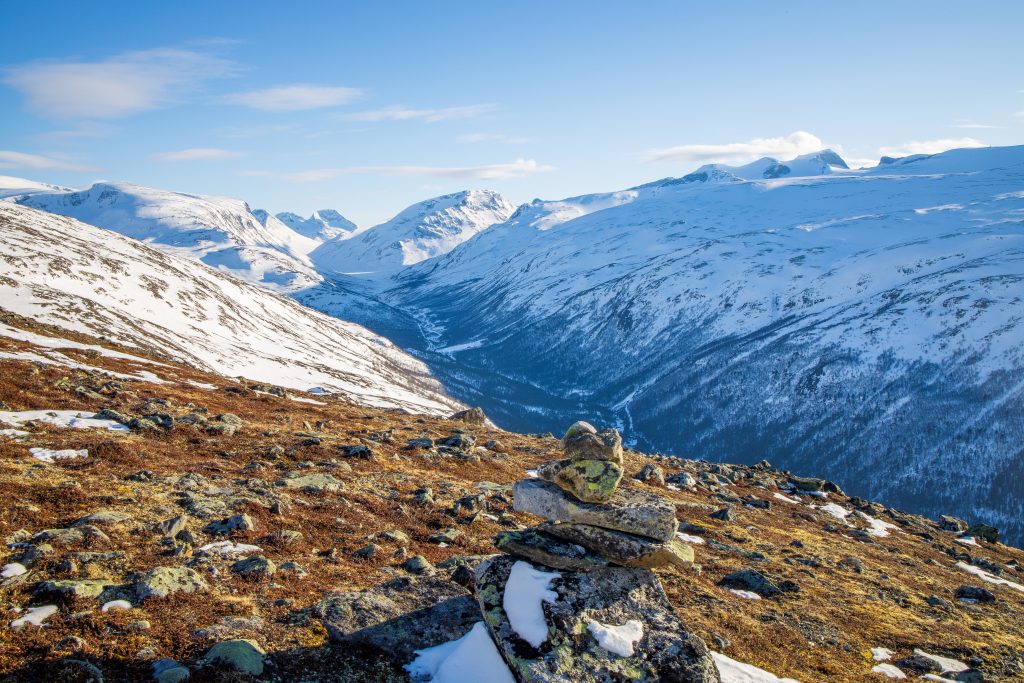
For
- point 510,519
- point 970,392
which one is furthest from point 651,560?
point 970,392

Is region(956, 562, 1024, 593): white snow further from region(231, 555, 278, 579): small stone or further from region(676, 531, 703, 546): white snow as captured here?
region(231, 555, 278, 579): small stone

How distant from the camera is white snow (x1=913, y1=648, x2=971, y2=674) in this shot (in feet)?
63.2

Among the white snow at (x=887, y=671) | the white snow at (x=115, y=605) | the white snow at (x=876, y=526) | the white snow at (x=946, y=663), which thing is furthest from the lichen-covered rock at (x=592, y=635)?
the white snow at (x=876, y=526)

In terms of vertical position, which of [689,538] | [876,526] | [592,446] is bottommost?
[876,526]

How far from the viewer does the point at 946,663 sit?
19.7 m

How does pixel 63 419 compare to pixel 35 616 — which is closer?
pixel 35 616

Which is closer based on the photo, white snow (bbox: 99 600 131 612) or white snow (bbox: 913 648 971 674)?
white snow (bbox: 99 600 131 612)

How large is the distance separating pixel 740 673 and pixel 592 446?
25.2ft

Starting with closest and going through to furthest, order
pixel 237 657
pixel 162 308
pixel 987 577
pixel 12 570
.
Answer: pixel 237 657 → pixel 12 570 → pixel 987 577 → pixel 162 308

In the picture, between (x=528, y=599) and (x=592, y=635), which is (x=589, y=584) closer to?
(x=592, y=635)

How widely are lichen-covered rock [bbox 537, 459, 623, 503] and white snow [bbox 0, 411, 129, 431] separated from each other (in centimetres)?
2386

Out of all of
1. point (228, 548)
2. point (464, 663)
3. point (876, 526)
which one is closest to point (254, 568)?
point (228, 548)

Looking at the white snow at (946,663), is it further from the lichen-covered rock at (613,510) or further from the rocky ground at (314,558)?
the lichen-covered rock at (613,510)

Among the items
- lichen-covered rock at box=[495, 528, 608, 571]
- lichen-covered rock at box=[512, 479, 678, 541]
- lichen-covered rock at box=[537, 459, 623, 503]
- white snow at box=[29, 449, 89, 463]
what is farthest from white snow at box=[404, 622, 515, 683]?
white snow at box=[29, 449, 89, 463]
